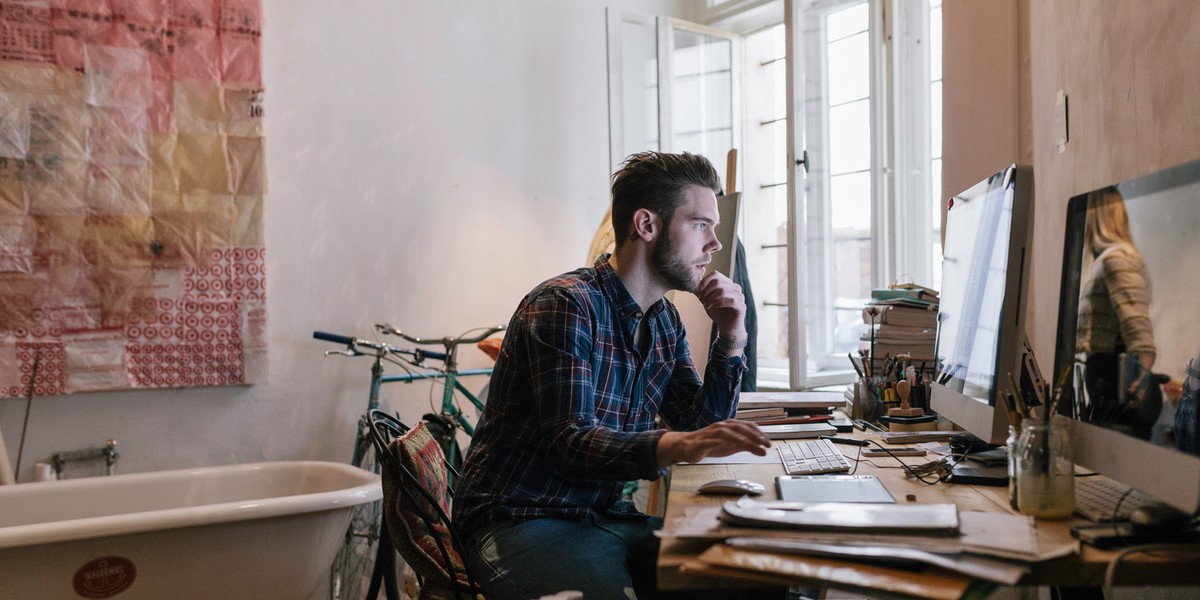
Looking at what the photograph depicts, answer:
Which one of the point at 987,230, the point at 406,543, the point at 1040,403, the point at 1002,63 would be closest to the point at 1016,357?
the point at 1040,403

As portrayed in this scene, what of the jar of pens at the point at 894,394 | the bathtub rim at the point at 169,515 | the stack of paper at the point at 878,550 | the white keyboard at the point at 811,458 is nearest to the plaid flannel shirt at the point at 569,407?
the white keyboard at the point at 811,458

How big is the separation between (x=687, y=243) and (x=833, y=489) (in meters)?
0.69

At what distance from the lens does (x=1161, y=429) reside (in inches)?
39.1

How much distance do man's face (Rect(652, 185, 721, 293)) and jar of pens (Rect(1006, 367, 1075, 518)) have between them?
80 cm

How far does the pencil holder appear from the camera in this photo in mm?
1116

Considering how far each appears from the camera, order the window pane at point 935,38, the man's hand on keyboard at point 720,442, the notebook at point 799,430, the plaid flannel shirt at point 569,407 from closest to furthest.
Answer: the man's hand on keyboard at point 720,442, the plaid flannel shirt at point 569,407, the notebook at point 799,430, the window pane at point 935,38

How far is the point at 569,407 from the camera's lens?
150 cm

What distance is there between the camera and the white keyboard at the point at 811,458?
4.89ft

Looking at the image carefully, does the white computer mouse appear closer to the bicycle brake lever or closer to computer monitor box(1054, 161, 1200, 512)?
computer monitor box(1054, 161, 1200, 512)

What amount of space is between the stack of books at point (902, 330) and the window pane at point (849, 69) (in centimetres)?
141

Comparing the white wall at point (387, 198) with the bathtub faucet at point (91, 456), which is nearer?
the bathtub faucet at point (91, 456)

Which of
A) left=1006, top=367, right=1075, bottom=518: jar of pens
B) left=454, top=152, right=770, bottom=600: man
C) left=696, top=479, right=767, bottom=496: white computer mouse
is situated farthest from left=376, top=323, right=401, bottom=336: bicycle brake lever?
left=1006, top=367, right=1075, bottom=518: jar of pens

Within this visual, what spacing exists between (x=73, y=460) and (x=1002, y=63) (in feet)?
10.3

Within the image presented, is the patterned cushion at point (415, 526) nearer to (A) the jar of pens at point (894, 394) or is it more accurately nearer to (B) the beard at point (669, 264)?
(B) the beard at point (669, 264)
